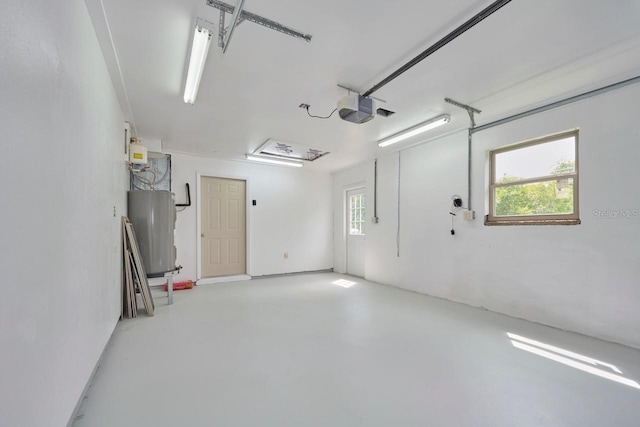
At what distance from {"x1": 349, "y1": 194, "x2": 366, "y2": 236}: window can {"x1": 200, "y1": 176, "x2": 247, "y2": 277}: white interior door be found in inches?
98.3

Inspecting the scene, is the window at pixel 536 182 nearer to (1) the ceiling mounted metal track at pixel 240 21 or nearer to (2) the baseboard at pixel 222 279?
(1) the ceiling mounted metal track at pixel 240 21

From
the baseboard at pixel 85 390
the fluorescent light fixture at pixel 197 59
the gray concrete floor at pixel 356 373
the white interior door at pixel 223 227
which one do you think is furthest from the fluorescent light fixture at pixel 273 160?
the baseboard at pixel 85 390

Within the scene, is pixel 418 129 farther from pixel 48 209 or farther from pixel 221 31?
pixel 48 209

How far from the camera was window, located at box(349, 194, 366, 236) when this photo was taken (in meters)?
6.24

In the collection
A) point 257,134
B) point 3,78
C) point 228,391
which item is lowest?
point 228,391

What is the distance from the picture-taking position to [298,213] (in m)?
6.53

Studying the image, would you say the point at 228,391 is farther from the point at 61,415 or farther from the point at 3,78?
the point at 3,78

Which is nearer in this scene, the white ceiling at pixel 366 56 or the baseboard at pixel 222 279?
the white ceiling at pixel 366 56

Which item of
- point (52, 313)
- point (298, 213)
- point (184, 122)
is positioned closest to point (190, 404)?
point (52, 313)

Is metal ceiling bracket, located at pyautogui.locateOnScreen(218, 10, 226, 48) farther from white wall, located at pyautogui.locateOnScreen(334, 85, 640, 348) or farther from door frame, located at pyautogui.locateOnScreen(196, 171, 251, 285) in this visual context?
door frame, located at pyautogui.locateOnScreen(196, 171, 251, 285)

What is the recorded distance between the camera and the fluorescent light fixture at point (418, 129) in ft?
11.5

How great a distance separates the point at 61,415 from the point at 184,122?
3.32m

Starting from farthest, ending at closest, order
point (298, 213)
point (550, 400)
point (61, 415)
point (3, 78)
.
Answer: point (298, 213) < point (550, 400) < point (61, 415) < point (3, 78)

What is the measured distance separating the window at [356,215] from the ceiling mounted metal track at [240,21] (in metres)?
4.48
